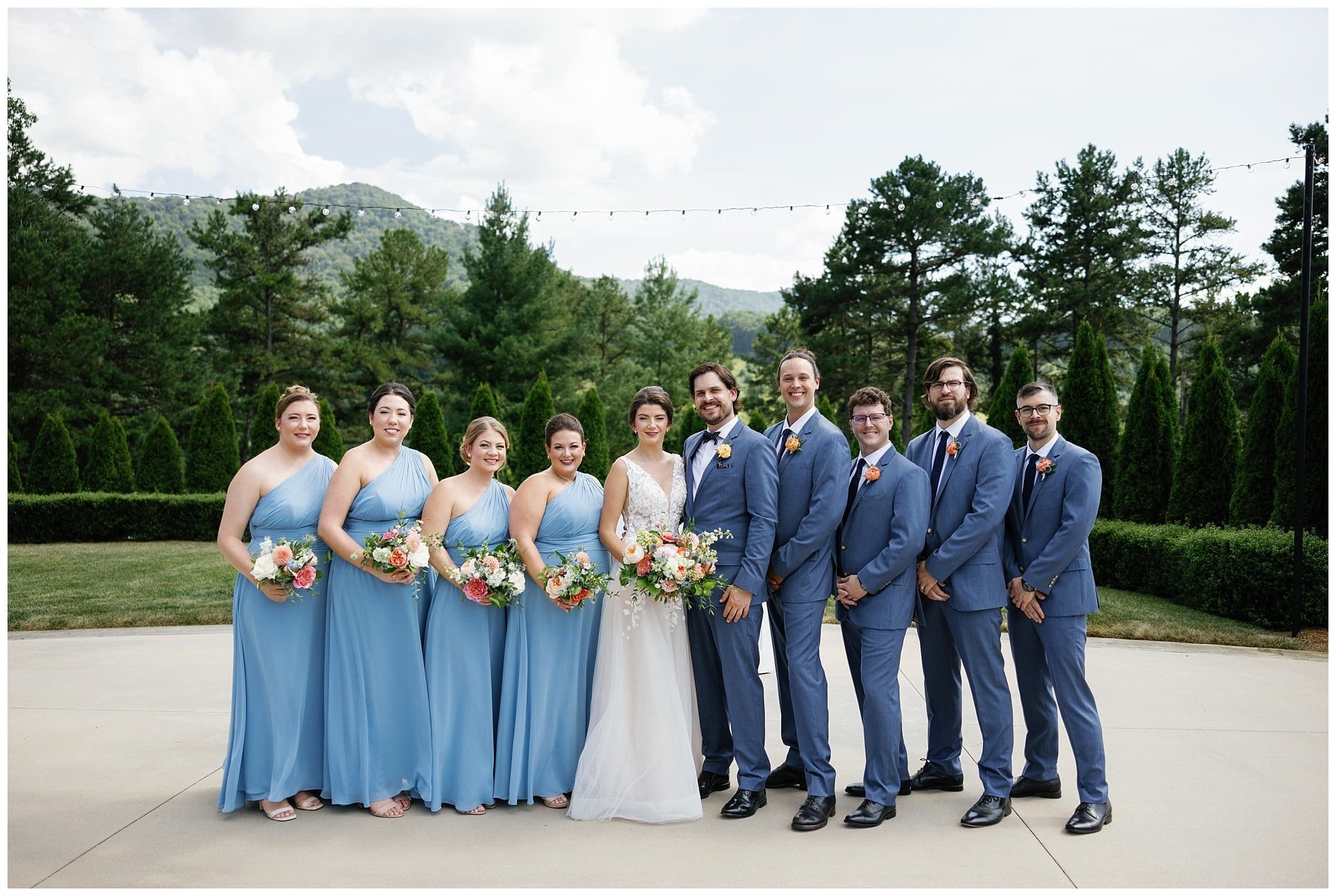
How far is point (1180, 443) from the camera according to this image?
47.8ft

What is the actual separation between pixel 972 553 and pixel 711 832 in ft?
5.85

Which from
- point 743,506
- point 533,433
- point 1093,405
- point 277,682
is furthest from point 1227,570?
point 533,433

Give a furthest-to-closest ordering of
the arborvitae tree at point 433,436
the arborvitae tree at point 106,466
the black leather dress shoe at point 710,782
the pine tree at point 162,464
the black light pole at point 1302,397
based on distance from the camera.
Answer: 1. the arborvitae tree at point 106,466
2. the pine tree at point 162,464
3. the arborvitae tree at point 433,436
4. the black light pole at point 1302,397
5. the black leather dress shoe at point 710,782

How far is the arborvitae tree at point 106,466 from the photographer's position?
22.5m

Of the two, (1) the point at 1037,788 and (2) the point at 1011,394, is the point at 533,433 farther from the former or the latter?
(1) the point at 1037,788

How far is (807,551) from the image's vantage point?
183 inches

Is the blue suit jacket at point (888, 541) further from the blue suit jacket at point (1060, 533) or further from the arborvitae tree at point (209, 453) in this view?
the arborvitae tree at point (209, 453)

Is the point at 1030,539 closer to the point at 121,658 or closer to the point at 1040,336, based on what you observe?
the point at 121,658

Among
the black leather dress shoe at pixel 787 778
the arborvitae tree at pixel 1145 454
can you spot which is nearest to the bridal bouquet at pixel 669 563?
the black leather dress shoe at pixel 787 778

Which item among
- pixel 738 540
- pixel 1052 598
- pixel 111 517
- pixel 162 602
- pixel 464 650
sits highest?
pixel 738 540

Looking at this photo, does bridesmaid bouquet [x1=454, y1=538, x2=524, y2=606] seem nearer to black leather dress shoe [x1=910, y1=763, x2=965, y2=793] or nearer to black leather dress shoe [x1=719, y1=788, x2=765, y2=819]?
black leather dress shoe [x1=719, y1=788, x2=765, y2=819]

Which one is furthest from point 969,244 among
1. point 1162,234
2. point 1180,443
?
point 1180,443

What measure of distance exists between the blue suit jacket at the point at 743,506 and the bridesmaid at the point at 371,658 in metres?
1.44

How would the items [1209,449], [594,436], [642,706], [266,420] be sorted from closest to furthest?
[642,706] < [1209,449] < [594,436] < [266,420]
